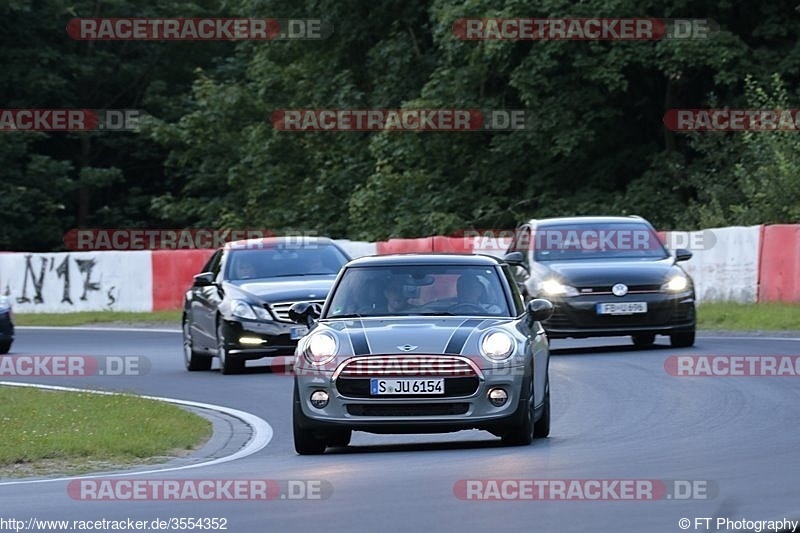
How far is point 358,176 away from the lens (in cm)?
5016

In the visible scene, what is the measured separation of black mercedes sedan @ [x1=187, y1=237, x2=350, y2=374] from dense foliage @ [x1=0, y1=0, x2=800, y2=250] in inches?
549

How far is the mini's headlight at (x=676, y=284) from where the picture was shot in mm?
22719

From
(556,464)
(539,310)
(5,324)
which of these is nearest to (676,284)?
(539,310)

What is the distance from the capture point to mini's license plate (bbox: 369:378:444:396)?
43.1ft

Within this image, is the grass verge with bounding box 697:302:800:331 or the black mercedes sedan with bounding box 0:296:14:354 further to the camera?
the black mercedes sedan with bounding box 0:296:14:354

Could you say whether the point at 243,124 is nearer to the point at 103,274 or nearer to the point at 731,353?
the point at 103,274

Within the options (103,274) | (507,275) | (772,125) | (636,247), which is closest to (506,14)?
(772,125)

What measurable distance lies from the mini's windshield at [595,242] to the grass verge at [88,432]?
697 centimetres

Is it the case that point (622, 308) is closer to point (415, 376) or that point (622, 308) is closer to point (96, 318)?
point (415, 376)

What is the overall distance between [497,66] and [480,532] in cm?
3644

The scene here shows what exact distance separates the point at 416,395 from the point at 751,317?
15287 millimetres

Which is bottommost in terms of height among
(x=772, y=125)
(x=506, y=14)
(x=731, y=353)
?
(x=731, y=353)

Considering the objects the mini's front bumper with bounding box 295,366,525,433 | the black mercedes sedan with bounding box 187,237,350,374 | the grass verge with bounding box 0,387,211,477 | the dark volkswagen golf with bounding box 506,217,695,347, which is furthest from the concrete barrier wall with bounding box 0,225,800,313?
the mini's front bumper with bounding box 295,366,525,433

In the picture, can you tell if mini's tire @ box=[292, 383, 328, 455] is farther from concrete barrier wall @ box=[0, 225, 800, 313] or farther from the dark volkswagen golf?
concrete barrier wall @ box=[0, 225, 800, 313]
